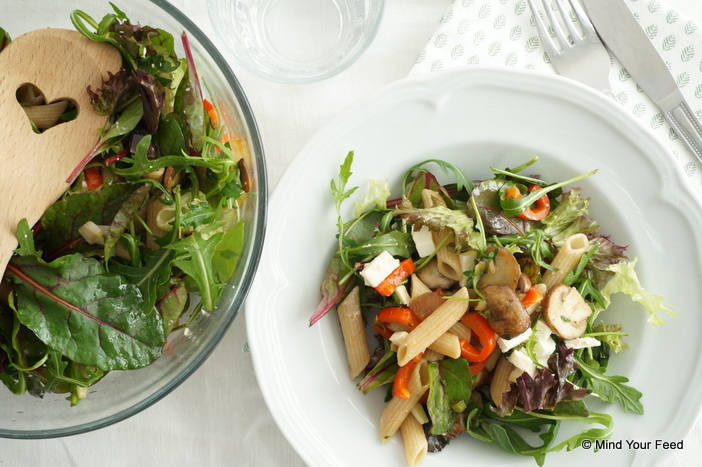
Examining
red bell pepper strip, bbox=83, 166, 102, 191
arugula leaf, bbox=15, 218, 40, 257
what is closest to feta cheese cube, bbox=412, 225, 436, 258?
red bell pepper strip, bbox=83, 166, 102, 191

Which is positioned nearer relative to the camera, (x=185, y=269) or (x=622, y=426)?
(x=185, y=269)

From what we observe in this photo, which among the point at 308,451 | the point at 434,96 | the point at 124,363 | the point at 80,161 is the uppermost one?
the point at 434,96

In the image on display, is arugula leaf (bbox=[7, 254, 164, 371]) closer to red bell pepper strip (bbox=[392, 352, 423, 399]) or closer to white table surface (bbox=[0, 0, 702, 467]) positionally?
white table surface (bbox=[0, 0, 702, 467])

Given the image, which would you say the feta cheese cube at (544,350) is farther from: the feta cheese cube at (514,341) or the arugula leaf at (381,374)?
the arugula leaf at (381,374)

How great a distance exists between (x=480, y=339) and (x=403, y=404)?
0.25 meters

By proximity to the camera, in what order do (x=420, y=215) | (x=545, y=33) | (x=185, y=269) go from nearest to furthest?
(x=185, y=269), (x=420, y=215), (x=545, y=33)

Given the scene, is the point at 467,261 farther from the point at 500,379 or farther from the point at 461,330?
the point at 500,379

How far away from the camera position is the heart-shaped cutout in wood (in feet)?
4.51

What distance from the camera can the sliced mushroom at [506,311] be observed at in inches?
53.7

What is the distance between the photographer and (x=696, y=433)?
1.70 metres

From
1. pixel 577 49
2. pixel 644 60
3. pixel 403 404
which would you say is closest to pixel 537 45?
pixel 577 49

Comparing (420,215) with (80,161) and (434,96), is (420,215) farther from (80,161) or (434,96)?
(80,161)

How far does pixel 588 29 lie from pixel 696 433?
1175 millimetres

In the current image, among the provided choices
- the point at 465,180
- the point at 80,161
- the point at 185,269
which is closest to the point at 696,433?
the point at 465,180
